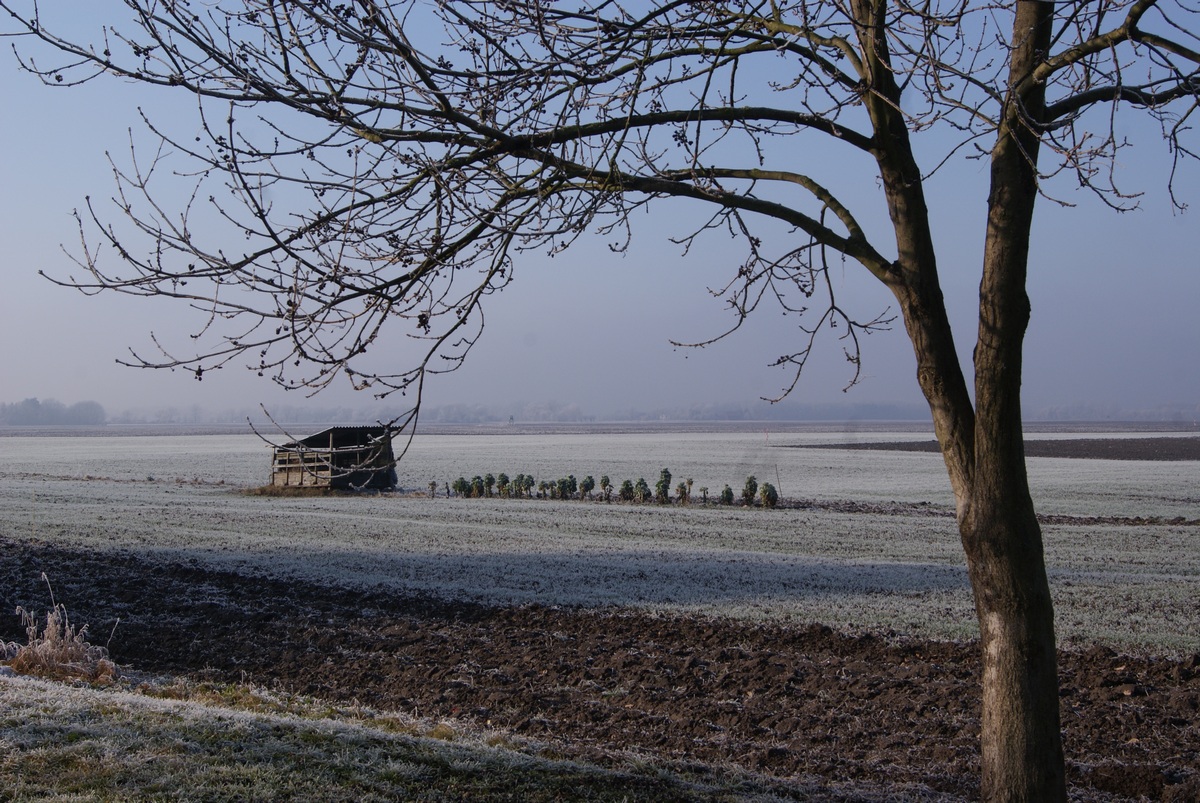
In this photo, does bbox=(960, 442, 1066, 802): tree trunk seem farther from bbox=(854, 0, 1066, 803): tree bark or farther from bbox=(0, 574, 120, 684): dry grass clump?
bbox=(0, 574, 120, 684): dry grass clump

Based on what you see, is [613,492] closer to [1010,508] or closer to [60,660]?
[60,660]

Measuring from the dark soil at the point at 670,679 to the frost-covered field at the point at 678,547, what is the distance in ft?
5.90

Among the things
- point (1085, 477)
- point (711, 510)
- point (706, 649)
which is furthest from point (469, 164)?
point (1085, 477)

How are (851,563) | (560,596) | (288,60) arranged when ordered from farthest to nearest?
(851,563)
(560,596)
(288,60)

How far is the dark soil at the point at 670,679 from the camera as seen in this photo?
727 centimetres

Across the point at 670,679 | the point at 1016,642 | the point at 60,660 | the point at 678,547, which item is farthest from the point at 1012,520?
the point at 678,547

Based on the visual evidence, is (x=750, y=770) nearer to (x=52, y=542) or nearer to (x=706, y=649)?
(x=706, y=649)

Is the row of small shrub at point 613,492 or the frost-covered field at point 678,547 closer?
the frost-covered field at point 678,547

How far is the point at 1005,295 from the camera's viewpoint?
502 centimetres

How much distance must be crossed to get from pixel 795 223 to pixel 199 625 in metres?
9.30

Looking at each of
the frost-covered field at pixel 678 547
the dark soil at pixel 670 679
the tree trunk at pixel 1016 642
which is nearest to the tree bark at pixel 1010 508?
the tree trunk at pixel 1016 642

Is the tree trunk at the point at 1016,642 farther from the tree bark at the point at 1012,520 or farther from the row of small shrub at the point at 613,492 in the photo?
the row of small shrub at the point at 613,492

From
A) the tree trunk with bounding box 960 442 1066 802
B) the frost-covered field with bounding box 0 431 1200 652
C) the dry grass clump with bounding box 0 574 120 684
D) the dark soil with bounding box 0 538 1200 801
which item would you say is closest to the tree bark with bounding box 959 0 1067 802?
the tree trunk with bounding box 960 442 1066 802

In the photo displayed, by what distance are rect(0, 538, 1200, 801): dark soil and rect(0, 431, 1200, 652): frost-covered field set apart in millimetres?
1797
